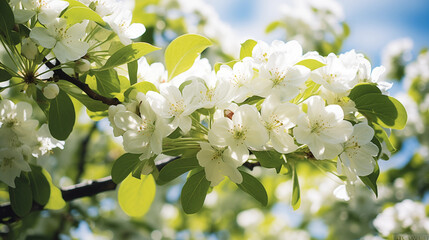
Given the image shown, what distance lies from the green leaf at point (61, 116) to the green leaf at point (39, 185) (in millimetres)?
415

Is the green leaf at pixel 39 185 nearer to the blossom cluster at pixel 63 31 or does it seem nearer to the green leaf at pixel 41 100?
the green leaf at pixel 41 100

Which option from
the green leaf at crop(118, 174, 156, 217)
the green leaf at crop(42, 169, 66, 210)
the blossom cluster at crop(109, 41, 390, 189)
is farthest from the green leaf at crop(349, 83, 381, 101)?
the green leaf at crop(42, 169, 66, 210)

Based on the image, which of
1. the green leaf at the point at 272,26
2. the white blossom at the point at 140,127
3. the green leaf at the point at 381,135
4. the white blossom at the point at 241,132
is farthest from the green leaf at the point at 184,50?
the green leaf at the point at 272,26

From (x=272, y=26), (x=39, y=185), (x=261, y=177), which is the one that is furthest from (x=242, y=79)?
(x=261, y=177)

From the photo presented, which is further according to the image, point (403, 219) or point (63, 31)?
point (403, 219)

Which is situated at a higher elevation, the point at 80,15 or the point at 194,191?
the point at 80,15

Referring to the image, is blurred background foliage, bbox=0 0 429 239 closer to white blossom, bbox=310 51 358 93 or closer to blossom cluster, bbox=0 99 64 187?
blossom cluster, bbox=0 99 64 187

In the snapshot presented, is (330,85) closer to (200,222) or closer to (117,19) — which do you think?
(117,19)

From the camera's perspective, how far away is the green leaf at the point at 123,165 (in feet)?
4.68

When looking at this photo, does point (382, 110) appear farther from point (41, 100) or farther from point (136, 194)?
point (41, 100)

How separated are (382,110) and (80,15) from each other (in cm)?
110

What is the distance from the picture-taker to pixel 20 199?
1699 mm

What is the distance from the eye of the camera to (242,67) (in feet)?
4.36

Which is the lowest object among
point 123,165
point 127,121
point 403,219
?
point 403,219
